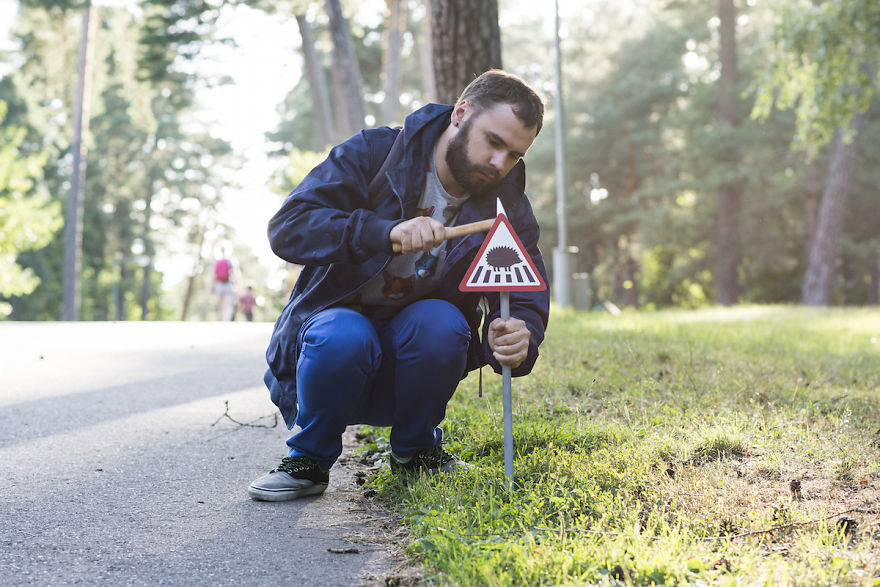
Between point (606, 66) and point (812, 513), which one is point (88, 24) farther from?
point (812, 513)

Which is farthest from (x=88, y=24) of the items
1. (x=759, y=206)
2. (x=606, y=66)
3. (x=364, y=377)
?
(x=364, y=377)

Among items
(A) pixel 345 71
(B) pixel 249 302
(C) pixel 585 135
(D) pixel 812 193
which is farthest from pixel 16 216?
(D) pixel 812 193

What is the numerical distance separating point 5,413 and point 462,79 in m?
4.67

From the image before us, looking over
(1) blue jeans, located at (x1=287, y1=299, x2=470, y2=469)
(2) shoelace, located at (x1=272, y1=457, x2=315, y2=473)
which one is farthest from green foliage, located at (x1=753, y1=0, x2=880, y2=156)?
(2) shoelace, located at (x1=272, y1=457, x2=315, y2=473)

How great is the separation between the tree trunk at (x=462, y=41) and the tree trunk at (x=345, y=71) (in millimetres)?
11179

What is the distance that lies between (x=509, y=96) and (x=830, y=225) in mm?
19458

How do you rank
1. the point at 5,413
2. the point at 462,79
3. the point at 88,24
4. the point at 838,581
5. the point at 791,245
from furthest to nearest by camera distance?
1. the point at 791,245
2. the point at 88,24
3. the point at 462,79
4. the point at 5,413
5. the point at 838,581

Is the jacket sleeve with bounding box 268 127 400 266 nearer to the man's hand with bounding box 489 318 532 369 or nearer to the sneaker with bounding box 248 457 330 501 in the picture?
the man's hand with bounding box 489 318 532 369

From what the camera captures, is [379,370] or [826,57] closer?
[379,370]

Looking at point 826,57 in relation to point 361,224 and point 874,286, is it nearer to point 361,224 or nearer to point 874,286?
point 361,224

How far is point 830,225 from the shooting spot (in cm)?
2014

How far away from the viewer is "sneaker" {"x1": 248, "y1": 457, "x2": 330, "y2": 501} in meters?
3.17

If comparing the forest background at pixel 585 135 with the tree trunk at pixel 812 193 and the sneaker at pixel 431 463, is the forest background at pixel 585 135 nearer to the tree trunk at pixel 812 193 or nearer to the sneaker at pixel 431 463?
the tree trunk at pixel 812 193

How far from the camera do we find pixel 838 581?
2102 millimetres
